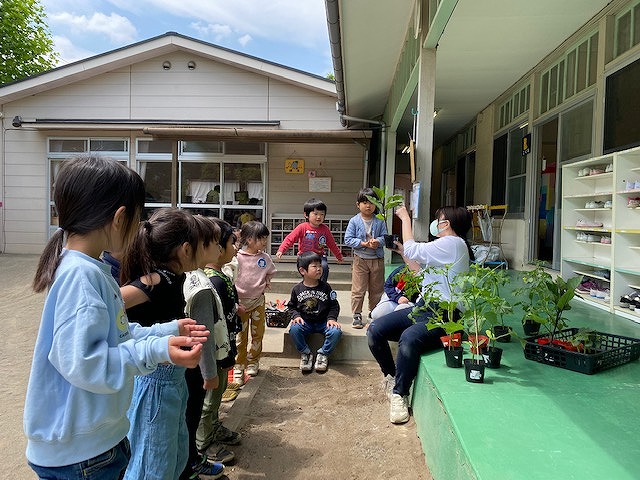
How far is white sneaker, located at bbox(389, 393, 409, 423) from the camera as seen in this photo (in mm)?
2863

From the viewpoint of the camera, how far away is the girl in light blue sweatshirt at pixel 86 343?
1.13m

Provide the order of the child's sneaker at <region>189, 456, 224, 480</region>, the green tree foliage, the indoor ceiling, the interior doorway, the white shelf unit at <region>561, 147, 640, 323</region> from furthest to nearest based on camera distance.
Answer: the green tree foliage → the interior doorway → the indoor ceiling → the white shelf unit at <region>561, 147, 640, 323</region> → the child's sneaker at <region>189, 456, 224, 480</region>

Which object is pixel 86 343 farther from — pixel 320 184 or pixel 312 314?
pixel 320 184

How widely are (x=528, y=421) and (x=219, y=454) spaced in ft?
5.25

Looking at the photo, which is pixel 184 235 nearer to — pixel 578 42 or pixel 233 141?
pixel 578 42

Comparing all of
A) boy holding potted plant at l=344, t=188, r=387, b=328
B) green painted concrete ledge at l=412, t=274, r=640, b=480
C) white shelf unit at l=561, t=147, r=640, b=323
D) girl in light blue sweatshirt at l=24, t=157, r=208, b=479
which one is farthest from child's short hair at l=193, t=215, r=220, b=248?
white shelf unit at l=561, t=147, r=640, b=323

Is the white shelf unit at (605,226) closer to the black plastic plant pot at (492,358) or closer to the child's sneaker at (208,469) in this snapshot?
the black plastic plant pot at (492,358)

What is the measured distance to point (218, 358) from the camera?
7.80ft

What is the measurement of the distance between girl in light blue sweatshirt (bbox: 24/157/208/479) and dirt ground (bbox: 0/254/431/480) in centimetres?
137

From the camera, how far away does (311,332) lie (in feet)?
13.7

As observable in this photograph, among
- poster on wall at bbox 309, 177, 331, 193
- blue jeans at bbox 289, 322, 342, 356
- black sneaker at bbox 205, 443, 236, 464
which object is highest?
poster on wall at bbox 309, 177, 331, 193

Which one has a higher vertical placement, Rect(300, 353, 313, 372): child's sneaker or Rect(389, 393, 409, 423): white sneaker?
Rect(389, 393, 409, 423): white sneaker

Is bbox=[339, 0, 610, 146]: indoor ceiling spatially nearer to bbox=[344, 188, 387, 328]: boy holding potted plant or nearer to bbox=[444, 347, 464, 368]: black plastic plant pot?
bbox=[344, 188, 387, 328]: boy holding potted plant

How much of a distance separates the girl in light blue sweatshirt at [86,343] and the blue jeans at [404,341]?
182 cm
